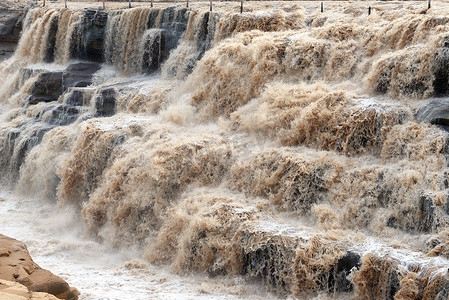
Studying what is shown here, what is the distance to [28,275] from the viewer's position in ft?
25.5

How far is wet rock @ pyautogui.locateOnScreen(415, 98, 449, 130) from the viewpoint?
371 inches

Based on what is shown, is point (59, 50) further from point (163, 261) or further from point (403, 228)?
point (403, 228)

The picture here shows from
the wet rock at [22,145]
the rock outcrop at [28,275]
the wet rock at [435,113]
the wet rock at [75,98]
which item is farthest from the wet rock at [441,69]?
the wet rock at [22,145]

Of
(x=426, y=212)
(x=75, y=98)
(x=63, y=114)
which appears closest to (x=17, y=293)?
(x=426, y=212)

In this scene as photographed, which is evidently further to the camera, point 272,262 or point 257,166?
point 257,166

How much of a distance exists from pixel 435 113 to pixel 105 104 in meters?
8.58

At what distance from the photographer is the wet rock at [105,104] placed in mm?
15242

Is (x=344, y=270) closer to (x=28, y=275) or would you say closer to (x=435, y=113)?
(x=435, y=113)

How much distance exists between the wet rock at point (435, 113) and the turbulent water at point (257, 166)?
3 cm

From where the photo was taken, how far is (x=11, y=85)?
19.9 m

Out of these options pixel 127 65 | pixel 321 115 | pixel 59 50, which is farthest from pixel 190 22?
pixel 321 115

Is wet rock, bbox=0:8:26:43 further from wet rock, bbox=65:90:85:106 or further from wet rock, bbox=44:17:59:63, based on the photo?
wet rock, bbox=65:90:85:106

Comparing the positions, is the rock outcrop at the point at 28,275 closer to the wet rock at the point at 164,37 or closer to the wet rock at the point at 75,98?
the wet rock at the point at 75,98

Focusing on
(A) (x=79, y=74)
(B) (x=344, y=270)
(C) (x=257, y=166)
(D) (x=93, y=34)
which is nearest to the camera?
(B) (x=344, y=270)
